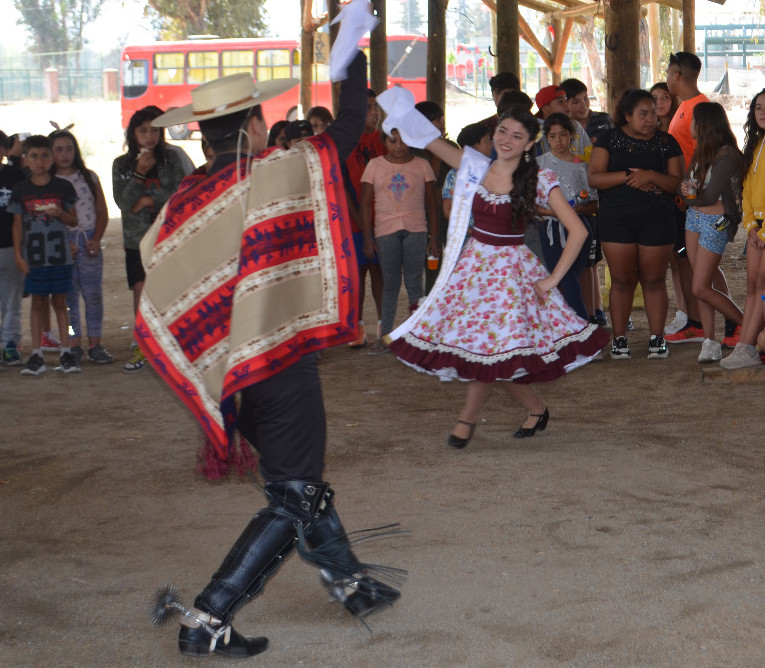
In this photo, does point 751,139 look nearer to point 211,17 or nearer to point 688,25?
point 688,25

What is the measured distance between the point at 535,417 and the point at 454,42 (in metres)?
117

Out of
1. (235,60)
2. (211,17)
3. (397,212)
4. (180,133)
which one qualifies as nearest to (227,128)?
(397,212)

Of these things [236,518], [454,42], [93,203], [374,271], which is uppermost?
[454,42]

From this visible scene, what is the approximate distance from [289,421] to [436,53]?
10.5 m

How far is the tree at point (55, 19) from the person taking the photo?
2970 inches

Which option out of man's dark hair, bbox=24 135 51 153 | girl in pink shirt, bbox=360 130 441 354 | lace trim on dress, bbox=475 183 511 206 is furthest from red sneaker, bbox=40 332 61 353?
lace trim on dress, bbox=475 183 511 206

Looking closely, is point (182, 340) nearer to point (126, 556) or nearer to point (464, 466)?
point (126, 556)

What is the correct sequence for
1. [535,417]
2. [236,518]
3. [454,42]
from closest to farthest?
[236,518] → [535,417] → [454,42]

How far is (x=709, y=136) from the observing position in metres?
7.66

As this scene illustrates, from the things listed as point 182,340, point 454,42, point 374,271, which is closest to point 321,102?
point 374,271

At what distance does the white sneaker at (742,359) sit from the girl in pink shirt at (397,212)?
2382 millimetres

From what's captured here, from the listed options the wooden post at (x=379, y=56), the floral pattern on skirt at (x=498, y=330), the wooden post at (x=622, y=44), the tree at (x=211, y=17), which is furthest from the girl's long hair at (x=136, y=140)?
the tree at (x=211, y=17)

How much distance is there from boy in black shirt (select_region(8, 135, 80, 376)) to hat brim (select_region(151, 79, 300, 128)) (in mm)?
4522

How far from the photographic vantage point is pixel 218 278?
3590mm
